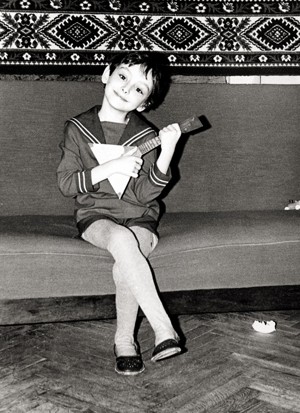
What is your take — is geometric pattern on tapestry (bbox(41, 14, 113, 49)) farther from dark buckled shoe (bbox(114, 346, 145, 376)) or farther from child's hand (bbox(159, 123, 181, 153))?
dark buckled shoe (bbox(114, 346, 145, 376))

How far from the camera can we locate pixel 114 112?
2.34m

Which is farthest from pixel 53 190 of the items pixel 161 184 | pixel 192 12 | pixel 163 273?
pixel 192 12

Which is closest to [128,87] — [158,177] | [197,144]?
[158,177]

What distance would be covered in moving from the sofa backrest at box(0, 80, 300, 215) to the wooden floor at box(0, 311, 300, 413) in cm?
55

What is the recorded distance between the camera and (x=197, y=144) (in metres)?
2.74

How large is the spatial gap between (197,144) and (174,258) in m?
0.81

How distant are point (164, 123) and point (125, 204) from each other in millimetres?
629

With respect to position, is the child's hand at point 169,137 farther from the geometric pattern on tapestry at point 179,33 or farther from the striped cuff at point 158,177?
the geometric pattern on tapestry at point 179,33

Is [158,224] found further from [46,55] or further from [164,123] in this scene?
[46,55]

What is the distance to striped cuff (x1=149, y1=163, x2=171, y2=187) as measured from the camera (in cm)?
220

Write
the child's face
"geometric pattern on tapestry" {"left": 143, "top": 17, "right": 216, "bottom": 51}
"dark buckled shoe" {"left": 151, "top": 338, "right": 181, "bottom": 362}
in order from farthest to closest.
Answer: "geometric pattern on tapestry" {"left": 143, "top": 17, "right": 216, "bottom": 51}
the child's face
"dark buckled shoe" {"left": 151, "top": 338, "right": 181, "bottom": 362}

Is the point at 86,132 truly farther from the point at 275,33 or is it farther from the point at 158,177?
the point at 275,33

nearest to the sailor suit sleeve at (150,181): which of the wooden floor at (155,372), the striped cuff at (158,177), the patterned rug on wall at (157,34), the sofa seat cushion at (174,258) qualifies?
the striped cuff at (158,177)

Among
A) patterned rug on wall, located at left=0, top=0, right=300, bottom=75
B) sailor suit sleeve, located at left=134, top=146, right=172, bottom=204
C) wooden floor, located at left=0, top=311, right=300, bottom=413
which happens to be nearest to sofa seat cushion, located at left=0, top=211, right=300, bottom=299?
sailor suit sleeve, located at left=134, top=146, right=172, bottom=204
